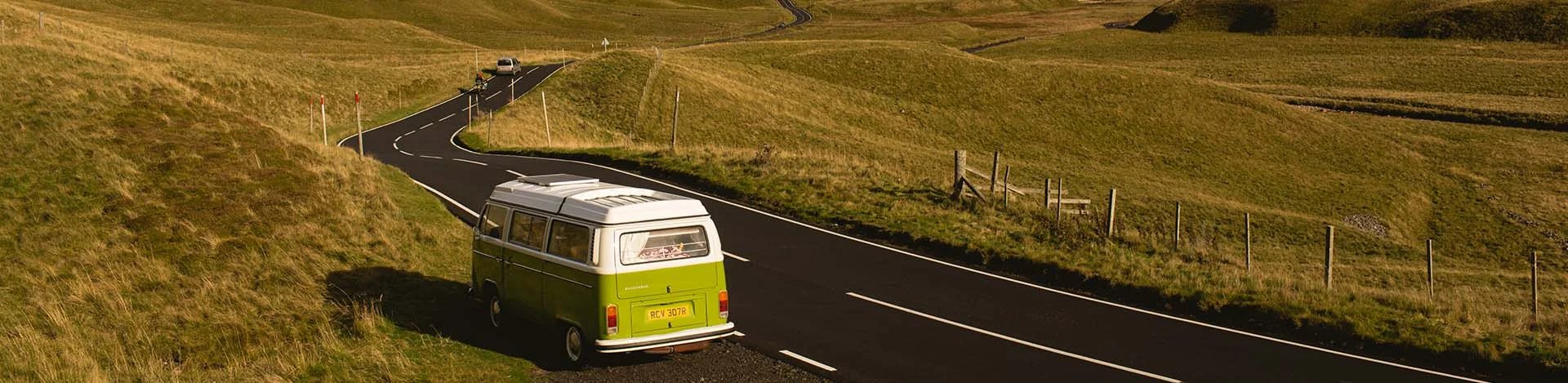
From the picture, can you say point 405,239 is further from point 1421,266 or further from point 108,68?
point 1421,266

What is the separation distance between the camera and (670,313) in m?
13.1

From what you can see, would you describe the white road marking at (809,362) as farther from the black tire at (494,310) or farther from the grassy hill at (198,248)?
the black tire at (494,310)

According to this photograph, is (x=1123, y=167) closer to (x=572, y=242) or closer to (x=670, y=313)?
(x=670, y=313)

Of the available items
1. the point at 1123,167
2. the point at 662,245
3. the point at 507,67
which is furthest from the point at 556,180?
the point at 507,67

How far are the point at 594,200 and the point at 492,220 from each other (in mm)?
2275

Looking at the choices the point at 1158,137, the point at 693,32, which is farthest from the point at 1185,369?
the point at 693,32

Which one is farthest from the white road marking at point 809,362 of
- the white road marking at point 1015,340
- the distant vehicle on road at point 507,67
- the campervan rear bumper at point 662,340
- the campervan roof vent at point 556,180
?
the distant vehicle on road at point 507,67

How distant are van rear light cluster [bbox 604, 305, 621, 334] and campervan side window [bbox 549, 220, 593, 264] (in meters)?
0.64

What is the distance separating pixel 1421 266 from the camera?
31688 mm

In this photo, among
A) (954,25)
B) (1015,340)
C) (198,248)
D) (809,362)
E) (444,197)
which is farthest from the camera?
(954,25)

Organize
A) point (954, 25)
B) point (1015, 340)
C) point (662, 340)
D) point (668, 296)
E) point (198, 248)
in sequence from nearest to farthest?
point (662, 340) < point (668, 296) < point (1015, 340) < point (198, 248) < point (954, 25)

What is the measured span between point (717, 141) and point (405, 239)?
105 feet

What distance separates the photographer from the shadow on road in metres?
14.2

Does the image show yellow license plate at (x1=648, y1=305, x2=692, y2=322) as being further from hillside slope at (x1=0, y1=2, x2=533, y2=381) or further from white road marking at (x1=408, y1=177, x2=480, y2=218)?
white road marking at (x1=408, y1=177, x2=480, y2=218)
